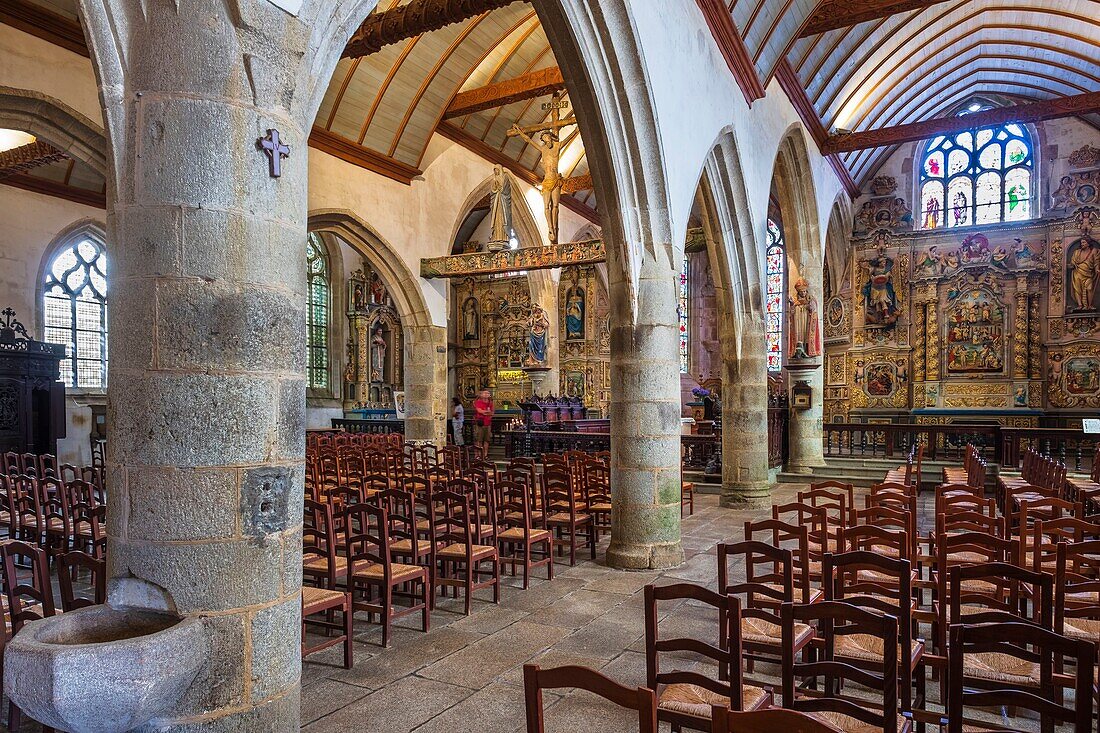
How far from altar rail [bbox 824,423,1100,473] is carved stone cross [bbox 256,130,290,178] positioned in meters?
11.9

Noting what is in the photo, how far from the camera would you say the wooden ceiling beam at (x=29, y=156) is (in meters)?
10.2

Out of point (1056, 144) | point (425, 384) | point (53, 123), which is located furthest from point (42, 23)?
point (1056, 144)

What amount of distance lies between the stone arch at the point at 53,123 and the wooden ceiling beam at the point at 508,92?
6402 mm

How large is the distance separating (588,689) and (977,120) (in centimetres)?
1550

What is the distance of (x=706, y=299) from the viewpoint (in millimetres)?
22766

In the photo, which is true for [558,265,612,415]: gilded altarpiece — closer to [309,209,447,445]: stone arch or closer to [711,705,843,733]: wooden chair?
[309,209,447,445]: stone arch

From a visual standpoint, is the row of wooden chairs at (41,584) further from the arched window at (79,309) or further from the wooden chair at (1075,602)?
the arched window at (79,309)

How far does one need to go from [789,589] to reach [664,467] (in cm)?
363

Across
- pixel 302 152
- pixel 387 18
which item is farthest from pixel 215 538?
pixel 387 18

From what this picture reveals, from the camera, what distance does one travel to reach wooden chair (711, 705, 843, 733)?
1.54 metres

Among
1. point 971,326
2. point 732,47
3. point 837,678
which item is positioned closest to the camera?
point 837,678

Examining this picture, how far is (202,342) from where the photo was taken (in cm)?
271

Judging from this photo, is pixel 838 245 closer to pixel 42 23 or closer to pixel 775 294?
pixel 775 294

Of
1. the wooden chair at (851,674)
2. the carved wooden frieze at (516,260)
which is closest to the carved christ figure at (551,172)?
the carved wooden frieze at (516,260)
